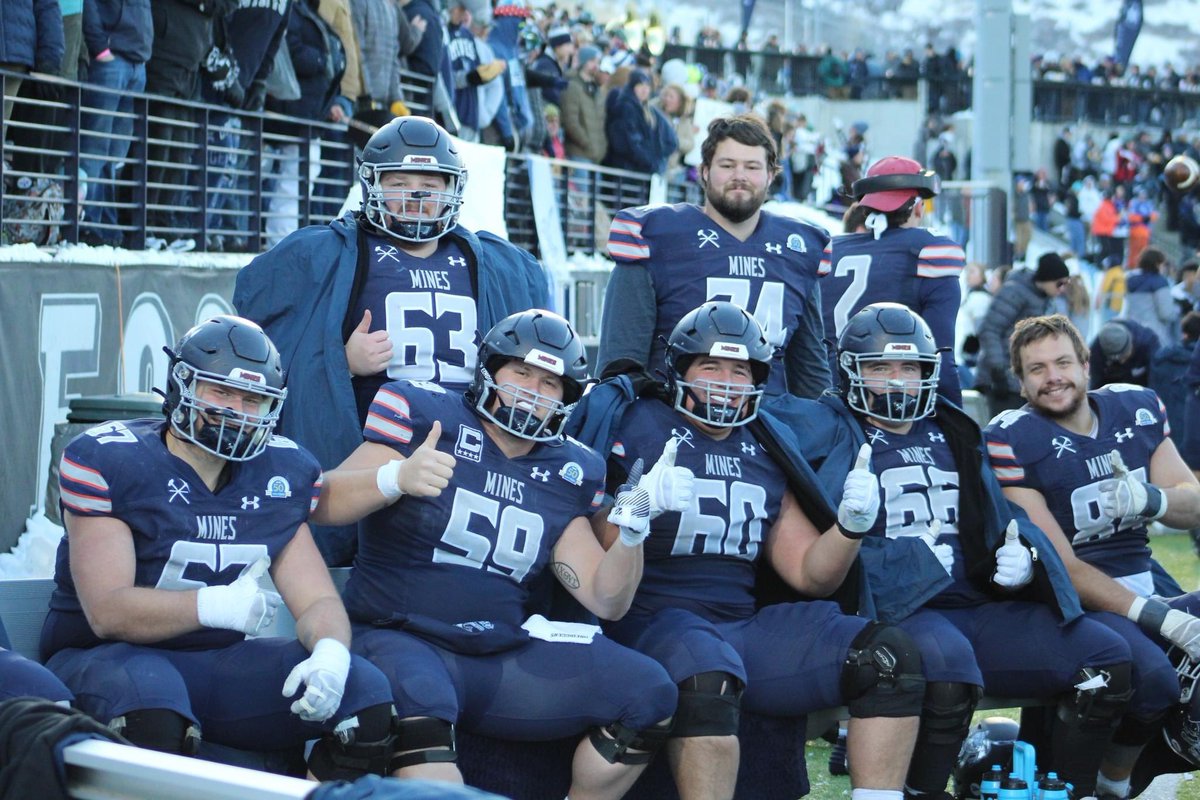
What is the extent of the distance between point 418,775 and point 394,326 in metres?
1.50

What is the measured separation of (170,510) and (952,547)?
2.40 metres

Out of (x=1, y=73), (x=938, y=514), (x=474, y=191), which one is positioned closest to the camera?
(x=938, y=514)

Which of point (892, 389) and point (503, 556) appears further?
point (892, 389)

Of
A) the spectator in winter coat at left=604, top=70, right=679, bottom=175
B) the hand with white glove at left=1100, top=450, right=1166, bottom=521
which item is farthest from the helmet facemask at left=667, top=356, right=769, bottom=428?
the spectator in winter coat at left=604, top=70, right=679, bottom=175

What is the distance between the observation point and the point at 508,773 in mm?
4488

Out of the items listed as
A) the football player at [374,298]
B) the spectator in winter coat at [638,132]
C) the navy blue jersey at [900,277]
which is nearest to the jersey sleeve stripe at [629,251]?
the football player at [374,298]

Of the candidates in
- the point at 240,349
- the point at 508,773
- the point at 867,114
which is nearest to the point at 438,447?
the point at 240,349

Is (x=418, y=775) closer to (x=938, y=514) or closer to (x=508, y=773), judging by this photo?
(x=508, y=773)

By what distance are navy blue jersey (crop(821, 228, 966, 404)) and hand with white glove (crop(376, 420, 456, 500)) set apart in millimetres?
2159

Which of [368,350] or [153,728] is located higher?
[368,350]

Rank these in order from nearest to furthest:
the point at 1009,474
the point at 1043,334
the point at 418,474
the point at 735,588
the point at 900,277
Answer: the point at 418,474
the point at 735,588
the point at 1009,474
the point at 1043,334
the point at 900,277

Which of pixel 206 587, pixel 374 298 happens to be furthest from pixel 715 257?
pixel 206 587

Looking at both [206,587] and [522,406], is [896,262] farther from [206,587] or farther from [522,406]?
[206,587]

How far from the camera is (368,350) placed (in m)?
4.91
